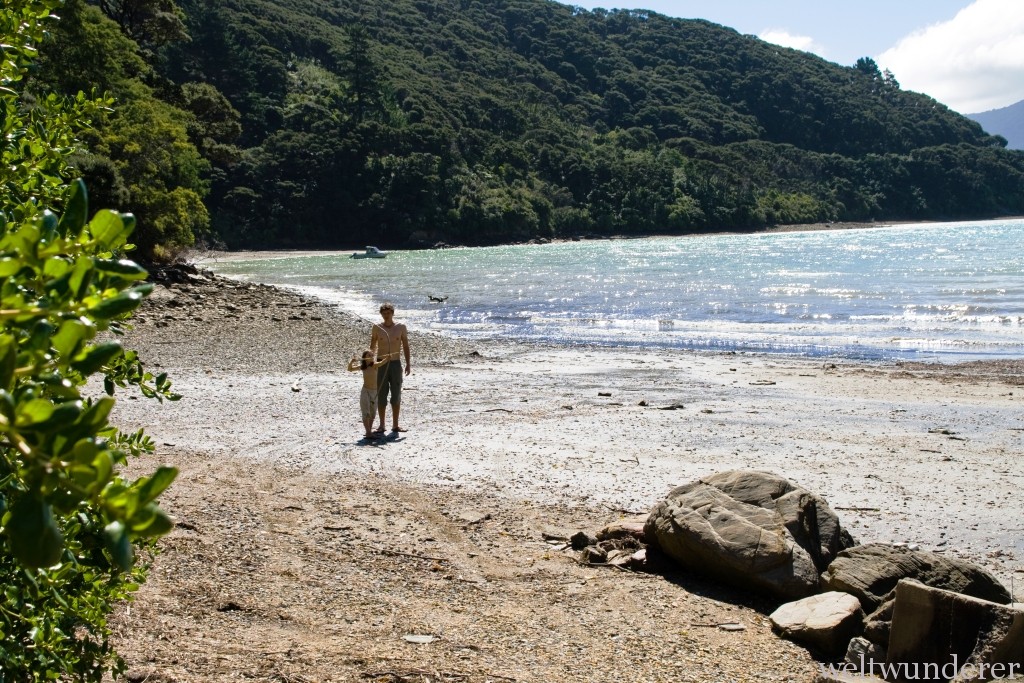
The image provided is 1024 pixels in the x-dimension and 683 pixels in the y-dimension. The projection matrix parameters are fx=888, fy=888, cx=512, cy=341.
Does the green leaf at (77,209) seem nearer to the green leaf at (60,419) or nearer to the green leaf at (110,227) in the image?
the green leaf at (110,227)

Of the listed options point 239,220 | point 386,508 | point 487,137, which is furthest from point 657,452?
point 487,137

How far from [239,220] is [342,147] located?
16398mm

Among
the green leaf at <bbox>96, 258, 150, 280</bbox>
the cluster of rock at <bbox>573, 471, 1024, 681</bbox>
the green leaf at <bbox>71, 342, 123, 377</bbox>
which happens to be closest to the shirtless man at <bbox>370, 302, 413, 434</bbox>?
the cluster of rock at <bbox>573, 471, 1024, 681</bbox>

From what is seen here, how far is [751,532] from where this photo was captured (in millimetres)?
6340

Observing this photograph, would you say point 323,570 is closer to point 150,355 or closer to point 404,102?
point 150,355

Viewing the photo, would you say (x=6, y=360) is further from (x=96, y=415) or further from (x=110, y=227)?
(x=110, y=227)

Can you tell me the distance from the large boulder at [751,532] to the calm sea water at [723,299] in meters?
16.1

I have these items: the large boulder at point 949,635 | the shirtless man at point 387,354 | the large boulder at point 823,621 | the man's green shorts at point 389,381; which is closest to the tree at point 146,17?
the shirtless man at point 387,354

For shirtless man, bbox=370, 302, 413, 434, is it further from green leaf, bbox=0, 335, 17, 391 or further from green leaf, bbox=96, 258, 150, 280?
green leaf, bbox=0, 335, 17, 391

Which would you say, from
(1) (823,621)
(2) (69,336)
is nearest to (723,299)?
(1) (823,621)

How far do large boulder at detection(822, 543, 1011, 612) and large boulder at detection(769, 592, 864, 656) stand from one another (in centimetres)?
15

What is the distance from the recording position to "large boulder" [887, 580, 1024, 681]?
4.47 m

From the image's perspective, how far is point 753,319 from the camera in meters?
29.4

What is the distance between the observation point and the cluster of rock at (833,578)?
466cm
